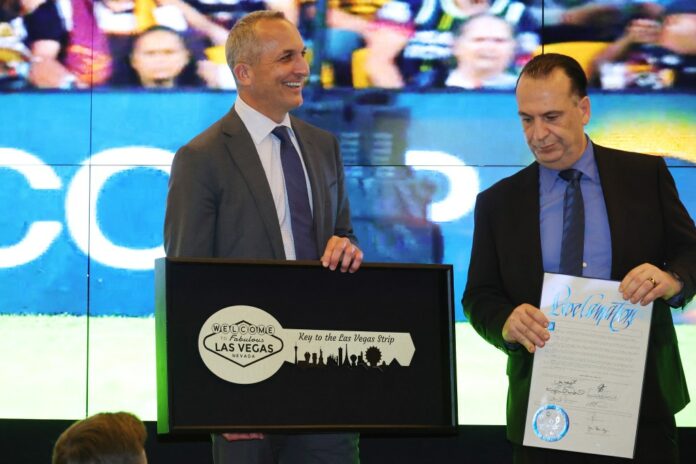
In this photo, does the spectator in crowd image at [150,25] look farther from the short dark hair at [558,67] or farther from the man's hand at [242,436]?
the man's hand at [242,436]

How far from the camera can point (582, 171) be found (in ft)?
9.03

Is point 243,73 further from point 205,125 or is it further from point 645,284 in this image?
point 205,125

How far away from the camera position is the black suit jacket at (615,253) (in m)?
2.61

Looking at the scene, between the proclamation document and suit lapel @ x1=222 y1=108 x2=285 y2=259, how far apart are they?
800 millimetres

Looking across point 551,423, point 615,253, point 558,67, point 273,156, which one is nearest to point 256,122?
point 273,156

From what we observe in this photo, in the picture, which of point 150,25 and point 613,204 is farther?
point 150,25

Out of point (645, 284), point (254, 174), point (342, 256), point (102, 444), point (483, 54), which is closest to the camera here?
point (102, 444)

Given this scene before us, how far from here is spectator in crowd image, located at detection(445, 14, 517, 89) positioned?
16.0 ft

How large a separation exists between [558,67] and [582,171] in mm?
296

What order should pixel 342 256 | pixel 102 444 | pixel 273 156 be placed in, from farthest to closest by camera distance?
pixel 273 156
pixel 342 256
pixel 102 444

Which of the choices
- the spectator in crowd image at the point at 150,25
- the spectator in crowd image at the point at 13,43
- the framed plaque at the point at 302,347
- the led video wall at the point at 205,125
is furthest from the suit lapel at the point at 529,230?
the spectator in crowd image at the point at 13,43

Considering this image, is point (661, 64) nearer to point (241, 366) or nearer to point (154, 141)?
point (154, 141)

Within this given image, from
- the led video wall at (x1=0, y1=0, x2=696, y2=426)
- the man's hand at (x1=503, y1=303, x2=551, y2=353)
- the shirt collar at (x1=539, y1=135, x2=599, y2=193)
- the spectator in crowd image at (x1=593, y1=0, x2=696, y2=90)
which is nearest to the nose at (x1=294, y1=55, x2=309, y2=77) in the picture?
the shirt collar at (x1=539, y1=135, x2=599, y2=193)

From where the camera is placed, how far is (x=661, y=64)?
487cm
